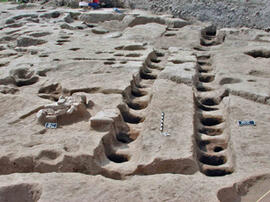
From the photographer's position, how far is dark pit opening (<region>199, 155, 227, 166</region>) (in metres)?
3.67

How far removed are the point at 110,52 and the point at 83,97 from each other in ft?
8.44

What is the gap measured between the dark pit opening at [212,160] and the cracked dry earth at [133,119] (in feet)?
0.04

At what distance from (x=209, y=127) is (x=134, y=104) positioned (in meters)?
1.16

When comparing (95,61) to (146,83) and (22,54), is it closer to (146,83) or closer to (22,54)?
(146,83)

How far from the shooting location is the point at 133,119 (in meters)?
4.54

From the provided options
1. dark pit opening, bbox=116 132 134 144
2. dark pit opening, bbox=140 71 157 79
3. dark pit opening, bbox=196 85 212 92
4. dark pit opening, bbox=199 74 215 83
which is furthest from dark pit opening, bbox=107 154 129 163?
dark pit opening, bbox=199 74 215 83

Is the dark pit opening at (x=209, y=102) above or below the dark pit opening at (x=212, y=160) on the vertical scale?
below

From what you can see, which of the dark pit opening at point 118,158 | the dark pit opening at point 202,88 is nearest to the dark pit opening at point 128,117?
the dark pit opening at point 118,158

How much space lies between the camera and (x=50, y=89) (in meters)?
5.30

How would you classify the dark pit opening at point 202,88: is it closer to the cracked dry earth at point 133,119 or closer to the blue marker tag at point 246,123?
the cracked dry earth at point 133,119

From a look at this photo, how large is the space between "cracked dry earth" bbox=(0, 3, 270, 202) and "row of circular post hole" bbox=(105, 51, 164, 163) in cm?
1

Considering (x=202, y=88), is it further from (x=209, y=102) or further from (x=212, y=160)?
(x=212, y=160)

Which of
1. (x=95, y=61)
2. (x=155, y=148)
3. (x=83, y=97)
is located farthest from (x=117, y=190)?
(x=95, y=61)

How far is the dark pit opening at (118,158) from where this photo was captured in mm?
3661
